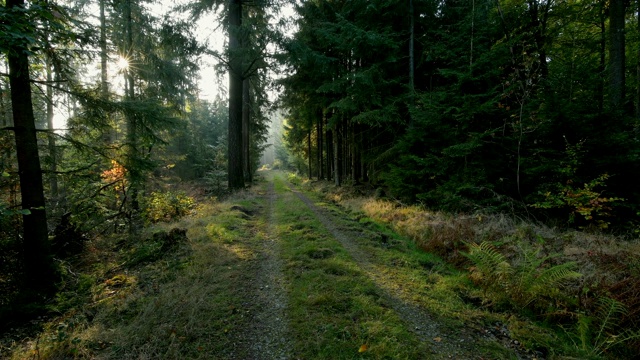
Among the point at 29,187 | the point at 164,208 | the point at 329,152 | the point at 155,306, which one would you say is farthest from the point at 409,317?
the point at 329,152

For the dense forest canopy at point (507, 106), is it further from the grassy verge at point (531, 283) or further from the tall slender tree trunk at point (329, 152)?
the tall slender tree trunk at point (329, 152)

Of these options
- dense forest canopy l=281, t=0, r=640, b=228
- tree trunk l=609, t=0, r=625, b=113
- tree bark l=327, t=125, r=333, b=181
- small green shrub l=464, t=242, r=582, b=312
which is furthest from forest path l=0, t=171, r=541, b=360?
tree bark l=327, t=125, r=333, b=181

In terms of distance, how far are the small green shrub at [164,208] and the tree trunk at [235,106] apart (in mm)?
3564

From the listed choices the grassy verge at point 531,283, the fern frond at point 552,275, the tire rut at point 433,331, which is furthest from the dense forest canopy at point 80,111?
the fern frond at point 552,275

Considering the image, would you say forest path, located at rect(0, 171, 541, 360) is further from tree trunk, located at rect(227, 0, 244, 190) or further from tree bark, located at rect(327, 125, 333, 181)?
tree bark, located at rect(327, 125, 333, 181)

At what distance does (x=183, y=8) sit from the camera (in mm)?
12578

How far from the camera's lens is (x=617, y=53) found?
9.06m

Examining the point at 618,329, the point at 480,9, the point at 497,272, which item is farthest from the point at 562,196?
the point at 480,9

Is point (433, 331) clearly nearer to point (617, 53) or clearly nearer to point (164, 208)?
point (164, 208)

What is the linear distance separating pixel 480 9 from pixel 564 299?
36.0ft

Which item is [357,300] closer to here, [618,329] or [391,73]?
[618,329]

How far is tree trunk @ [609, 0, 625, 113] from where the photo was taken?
860cm

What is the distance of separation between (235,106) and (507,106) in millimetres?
12312

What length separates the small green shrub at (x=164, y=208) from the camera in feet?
33.6
